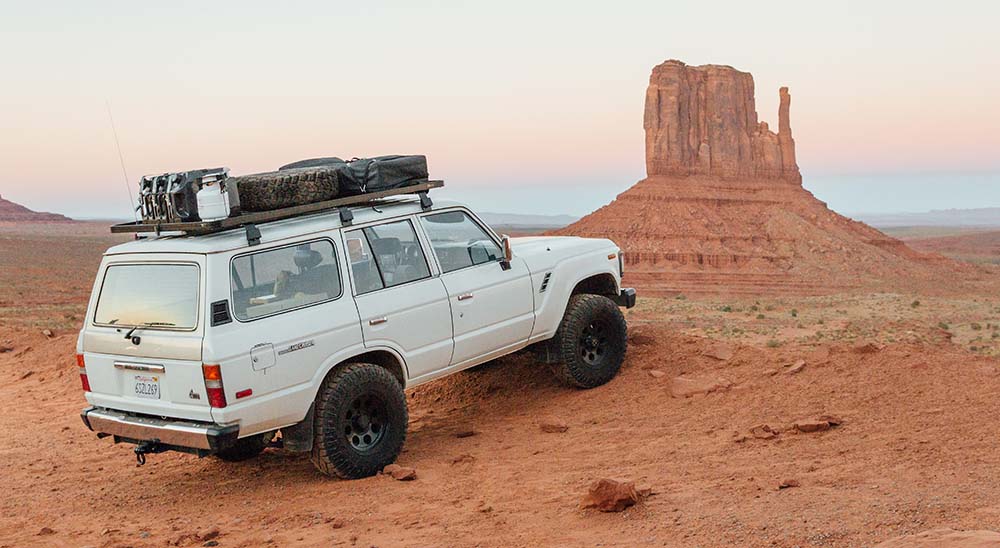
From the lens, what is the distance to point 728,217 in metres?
75.2

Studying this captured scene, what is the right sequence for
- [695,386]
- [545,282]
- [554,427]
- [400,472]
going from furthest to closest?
[695,386] → [545,282] → [554,427] → [400,472]

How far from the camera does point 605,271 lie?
8.86 meters

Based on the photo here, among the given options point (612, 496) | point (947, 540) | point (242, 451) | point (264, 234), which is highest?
point (264, 234)

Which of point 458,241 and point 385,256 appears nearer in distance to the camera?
point 385,256

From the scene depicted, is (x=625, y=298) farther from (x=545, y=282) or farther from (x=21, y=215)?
(x=21, y=215)

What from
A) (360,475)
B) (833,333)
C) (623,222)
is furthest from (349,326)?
(623,222)

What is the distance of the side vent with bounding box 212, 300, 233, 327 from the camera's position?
19.5 feet

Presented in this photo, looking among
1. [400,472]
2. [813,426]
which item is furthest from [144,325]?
[813,426]

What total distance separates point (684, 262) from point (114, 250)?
210ft

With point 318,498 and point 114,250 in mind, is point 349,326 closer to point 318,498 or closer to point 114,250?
point 318,498

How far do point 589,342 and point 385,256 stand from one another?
260 cm

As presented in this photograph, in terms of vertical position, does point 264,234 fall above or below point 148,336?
above

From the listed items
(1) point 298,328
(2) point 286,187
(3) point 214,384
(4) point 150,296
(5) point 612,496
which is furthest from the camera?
(2) point 286,187

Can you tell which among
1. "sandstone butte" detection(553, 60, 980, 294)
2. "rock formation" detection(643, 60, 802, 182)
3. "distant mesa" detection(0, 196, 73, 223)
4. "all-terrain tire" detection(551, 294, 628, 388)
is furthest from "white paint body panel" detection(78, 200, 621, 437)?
"distant mesa" detection(0, 196, 73, 223)
